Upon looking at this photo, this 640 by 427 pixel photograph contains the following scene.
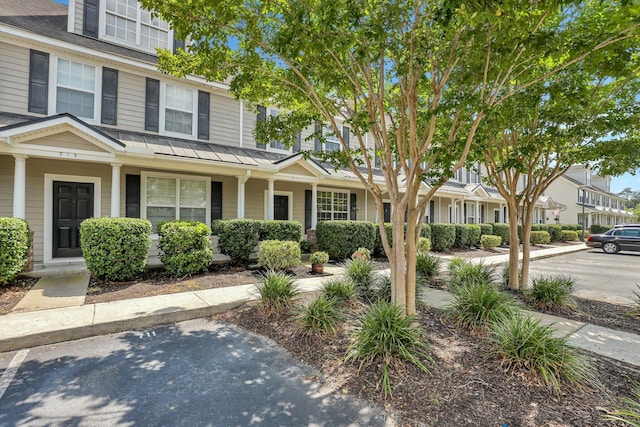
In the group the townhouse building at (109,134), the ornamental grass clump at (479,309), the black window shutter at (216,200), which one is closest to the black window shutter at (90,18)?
the townhouse building at (109,134)

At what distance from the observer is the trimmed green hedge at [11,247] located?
5.47 metres

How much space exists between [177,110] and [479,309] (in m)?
9.83

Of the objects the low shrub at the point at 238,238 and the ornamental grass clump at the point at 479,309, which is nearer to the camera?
the ornamental grass clump at the point at 479,309

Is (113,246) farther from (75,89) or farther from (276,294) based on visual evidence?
(75,89)

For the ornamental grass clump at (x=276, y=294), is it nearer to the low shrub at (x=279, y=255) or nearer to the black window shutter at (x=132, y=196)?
the low shrub at (x=279, y=255)

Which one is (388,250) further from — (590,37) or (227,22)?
(227,22)

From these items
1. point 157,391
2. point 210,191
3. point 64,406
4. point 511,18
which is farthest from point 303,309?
point 210,191

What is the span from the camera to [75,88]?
26.7 feet

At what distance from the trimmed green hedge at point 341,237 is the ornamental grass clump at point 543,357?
664 centimetres

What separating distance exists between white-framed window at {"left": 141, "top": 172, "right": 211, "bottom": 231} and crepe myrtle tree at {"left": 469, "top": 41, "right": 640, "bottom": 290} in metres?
7.96

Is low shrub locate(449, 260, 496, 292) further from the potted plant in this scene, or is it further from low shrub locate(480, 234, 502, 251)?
low shrub locate(480, 234, 502, 251)

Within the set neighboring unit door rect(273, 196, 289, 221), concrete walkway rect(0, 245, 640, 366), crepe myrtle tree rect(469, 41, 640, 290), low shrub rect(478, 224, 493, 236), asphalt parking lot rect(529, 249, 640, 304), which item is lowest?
asphalt parking lot rect(529, 249, 640, 304)

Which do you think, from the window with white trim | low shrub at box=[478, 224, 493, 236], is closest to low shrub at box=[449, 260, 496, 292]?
the window with white trim

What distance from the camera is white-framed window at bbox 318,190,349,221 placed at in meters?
13.0
